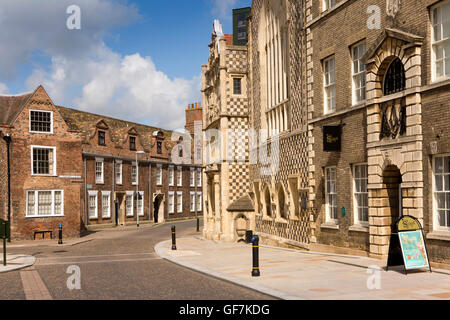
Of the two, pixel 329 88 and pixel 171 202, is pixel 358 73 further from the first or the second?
pixel 171 202

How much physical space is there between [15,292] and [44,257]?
393 inches

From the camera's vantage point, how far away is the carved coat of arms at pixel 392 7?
14055mm

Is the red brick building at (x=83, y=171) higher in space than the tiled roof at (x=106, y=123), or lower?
lower

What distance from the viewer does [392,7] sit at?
1429cm

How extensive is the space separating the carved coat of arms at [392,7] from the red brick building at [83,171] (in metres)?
24.1

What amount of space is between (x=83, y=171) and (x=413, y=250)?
34.4 meters

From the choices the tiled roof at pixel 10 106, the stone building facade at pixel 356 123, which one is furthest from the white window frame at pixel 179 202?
the stone building facade at pixel 356 123

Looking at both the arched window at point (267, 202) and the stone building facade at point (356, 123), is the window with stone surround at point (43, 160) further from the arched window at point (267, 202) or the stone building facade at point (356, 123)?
the stone building facade at point (356, 123)

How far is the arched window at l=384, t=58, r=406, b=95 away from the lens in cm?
1414

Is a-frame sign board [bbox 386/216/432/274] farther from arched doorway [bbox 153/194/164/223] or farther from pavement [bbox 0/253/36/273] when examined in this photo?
arched doorway [bbox 153/194/164/223]

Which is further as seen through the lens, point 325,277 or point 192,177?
point 192,177

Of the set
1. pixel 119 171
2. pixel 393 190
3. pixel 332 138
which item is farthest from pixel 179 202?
pixel 393 190

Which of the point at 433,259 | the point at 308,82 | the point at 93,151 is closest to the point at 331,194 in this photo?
the point at 308,82

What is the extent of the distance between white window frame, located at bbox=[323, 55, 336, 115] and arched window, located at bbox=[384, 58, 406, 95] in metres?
3.19
